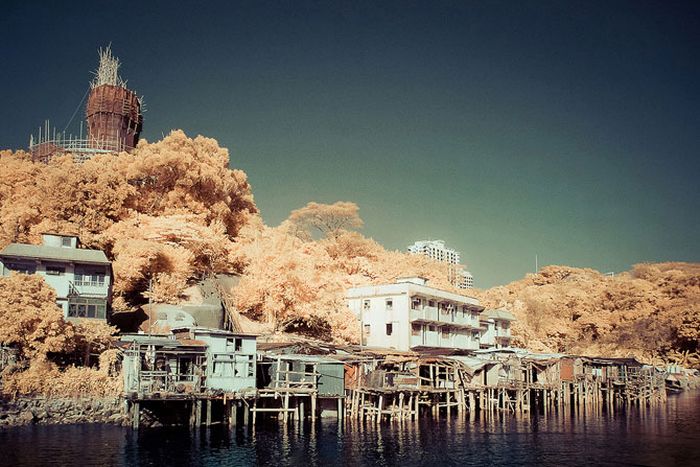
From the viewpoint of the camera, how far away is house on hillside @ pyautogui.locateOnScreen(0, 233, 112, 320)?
46344 mm

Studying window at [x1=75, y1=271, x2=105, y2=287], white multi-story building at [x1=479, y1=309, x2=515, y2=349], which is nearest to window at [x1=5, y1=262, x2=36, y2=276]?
window at [x1=75, y1=271, x2=105, y2=287]

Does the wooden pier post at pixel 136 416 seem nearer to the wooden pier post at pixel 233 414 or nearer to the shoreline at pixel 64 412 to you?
the shoreline at pixel 64 412

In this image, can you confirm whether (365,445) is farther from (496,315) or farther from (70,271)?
(496,315)

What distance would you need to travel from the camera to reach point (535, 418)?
51.2m

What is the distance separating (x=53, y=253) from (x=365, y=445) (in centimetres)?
2832

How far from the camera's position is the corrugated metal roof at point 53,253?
46188 mm

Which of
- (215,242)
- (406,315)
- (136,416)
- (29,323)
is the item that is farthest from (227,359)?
(406,315)

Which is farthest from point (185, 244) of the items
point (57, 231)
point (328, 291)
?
point (328, 291)

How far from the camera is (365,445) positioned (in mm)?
36656

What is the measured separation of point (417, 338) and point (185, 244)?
25608 millimetres

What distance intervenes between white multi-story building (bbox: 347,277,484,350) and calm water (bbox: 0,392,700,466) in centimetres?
1767

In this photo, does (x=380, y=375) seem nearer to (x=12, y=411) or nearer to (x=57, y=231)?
(x=12, y=411)

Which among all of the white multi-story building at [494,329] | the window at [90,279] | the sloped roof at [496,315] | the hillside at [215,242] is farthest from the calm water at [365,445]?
the sloped roof at [496,315]

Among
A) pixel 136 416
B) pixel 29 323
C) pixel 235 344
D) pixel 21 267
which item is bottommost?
pixel 136 416
